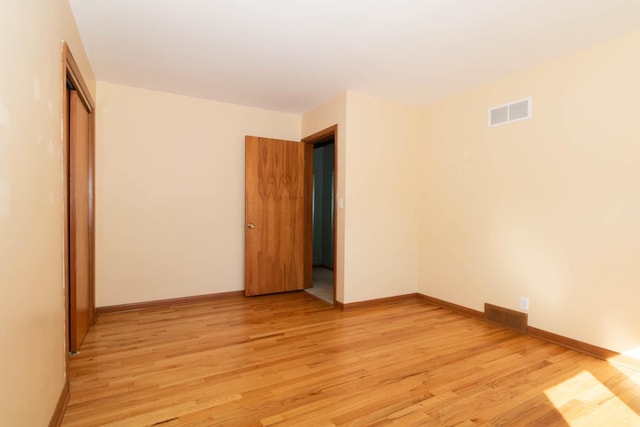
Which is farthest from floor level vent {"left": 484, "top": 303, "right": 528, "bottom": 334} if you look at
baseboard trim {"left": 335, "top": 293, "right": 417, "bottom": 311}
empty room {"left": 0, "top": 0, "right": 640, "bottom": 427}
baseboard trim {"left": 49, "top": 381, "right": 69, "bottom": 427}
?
baseboard trim {"left": 49, "top": 381, "right": 69, "bottom": 427}

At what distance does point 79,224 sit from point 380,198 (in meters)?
2.97

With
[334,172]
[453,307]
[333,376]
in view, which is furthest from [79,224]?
[453,307]

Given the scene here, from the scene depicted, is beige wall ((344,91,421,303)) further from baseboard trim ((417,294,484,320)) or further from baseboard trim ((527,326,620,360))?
baseboard trim ((527,326,620,360))

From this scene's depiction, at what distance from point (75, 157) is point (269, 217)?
7.16 ft

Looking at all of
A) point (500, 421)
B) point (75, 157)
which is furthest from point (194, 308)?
point (500, 421)

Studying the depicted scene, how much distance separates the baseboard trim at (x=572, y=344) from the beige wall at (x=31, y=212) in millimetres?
3510

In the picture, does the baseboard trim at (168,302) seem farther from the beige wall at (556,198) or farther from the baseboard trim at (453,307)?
the beige wall at (556,198)

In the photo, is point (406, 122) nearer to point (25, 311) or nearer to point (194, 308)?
point (194, 308)

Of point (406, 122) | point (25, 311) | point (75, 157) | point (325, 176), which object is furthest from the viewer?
point (325, 176)

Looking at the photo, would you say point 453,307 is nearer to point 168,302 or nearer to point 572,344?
point 572,344

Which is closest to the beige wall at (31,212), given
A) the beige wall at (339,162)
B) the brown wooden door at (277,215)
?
the brown wooden door at (277,215)

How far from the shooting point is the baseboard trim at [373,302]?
3.61 meters

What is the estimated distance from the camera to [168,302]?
12.1 feet

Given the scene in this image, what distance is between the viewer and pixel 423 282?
407 cm
